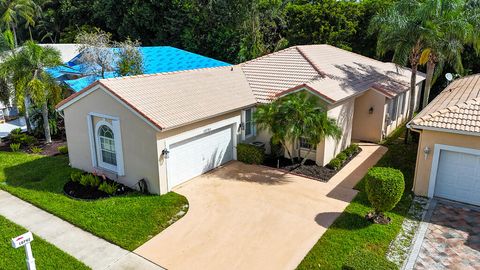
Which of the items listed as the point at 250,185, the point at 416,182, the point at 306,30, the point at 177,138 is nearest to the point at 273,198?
the point at 250,185

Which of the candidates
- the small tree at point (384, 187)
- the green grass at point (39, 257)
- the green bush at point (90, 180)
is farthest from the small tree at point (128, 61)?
the small tree at point (384, 187)

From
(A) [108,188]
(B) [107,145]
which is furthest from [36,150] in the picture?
(A) [108,188]

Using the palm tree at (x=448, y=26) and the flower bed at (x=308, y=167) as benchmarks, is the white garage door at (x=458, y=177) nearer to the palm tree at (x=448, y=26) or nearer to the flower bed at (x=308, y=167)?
the flower bed at (x=308, y=167)

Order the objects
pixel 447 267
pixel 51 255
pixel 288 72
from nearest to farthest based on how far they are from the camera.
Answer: pixel 447 267 < pixel 51 255 < pixel 288 72

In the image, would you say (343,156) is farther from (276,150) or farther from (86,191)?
(86,191)

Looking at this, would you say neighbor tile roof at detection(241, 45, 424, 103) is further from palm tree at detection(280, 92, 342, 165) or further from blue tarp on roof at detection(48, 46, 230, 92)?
blue tarp on roof at detection(48, 46, 230, 92)

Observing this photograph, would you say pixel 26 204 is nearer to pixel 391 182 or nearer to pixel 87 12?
pixel 391 182

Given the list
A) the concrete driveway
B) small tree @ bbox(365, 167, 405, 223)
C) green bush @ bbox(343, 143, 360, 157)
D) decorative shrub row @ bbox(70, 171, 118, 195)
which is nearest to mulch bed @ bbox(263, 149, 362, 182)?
green bush @ bbox(343, 143, 360, 157)
